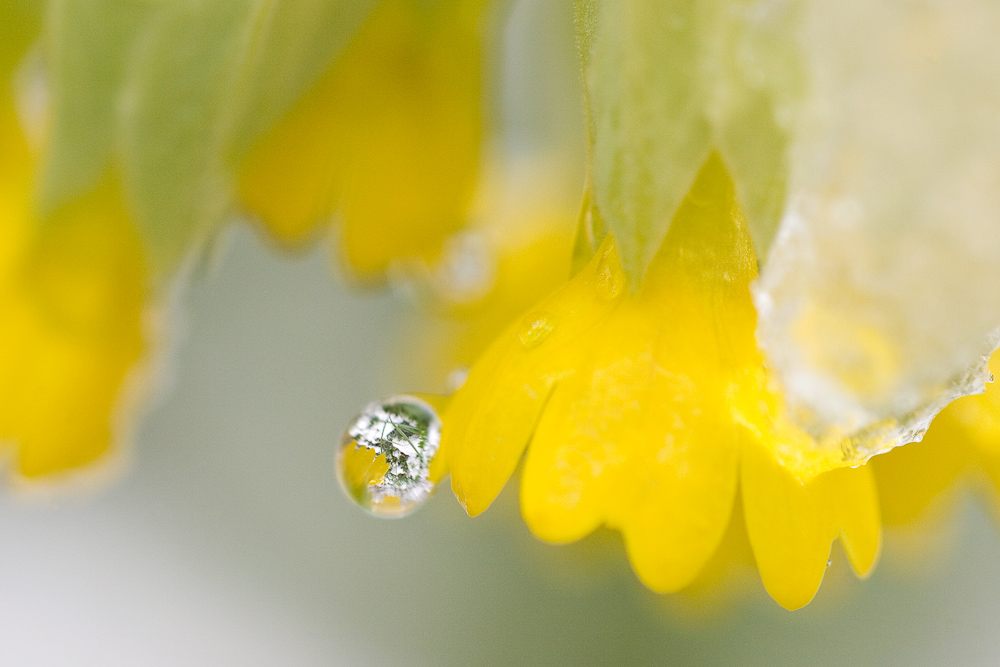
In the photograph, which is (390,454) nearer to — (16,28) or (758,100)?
(758,100)

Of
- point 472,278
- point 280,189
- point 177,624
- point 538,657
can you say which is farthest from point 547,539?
point 538,657

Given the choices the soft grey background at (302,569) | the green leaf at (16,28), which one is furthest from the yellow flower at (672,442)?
the soft grey background at (302,569)

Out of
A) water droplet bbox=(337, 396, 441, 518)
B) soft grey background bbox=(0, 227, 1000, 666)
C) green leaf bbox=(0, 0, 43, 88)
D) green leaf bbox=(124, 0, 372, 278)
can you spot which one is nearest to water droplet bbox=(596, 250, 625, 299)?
water droplet bbox=(337, 396, 441, 518)

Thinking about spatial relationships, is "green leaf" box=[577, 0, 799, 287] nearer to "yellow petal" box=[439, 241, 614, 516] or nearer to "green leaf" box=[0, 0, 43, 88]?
"yellow petal" box=[439, 241, 614, 516]

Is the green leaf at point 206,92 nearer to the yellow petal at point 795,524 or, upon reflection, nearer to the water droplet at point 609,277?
the water droplet at point 609,277

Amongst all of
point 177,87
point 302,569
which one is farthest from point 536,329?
point 302,569
